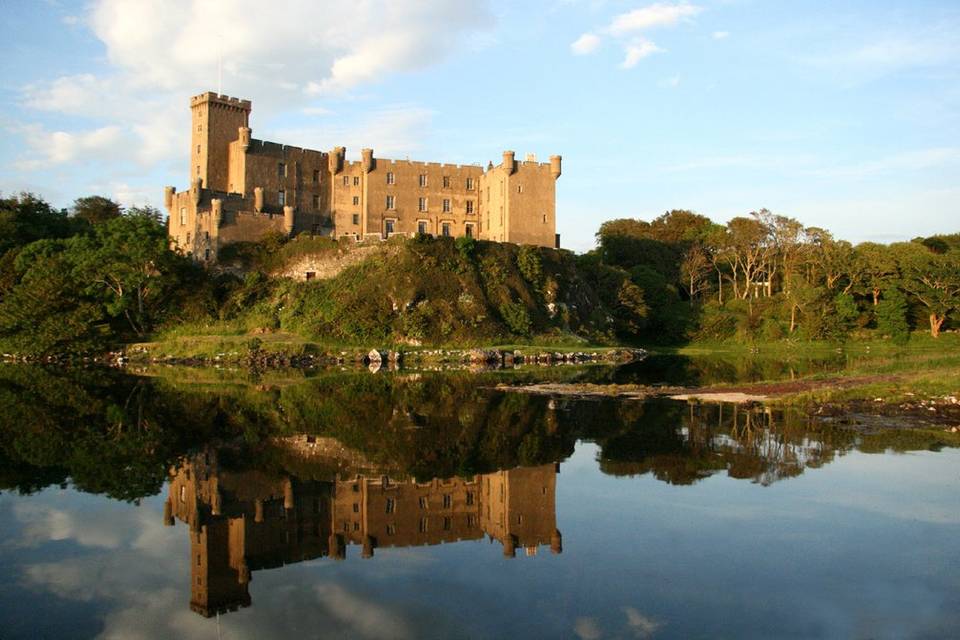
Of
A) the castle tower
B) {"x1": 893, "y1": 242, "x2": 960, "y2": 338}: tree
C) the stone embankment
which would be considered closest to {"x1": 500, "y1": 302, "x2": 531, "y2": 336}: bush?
the stone embankment

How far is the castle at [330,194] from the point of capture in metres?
60.2

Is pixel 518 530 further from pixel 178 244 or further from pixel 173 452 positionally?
pixel 178 244

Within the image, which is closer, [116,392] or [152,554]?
[152,554]

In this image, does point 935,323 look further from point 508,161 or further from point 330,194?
point 330,194

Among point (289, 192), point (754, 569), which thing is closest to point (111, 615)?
point (754, 569)

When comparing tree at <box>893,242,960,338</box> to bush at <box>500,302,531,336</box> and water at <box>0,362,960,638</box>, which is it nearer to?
bush at <box>500,302,531,336</box>

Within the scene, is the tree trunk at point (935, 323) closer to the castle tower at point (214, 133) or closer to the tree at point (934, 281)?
the tree at point (934, 281)

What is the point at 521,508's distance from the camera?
11633 mm

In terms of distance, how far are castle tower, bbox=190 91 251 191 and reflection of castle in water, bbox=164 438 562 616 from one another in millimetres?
50585

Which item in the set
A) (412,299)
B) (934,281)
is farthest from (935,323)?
(412,299)

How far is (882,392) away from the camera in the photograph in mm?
23375

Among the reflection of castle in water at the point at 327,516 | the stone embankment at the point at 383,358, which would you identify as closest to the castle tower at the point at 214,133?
the stone embankment at the point at 383,358

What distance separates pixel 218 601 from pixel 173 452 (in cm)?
867

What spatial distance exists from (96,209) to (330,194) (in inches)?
1249
